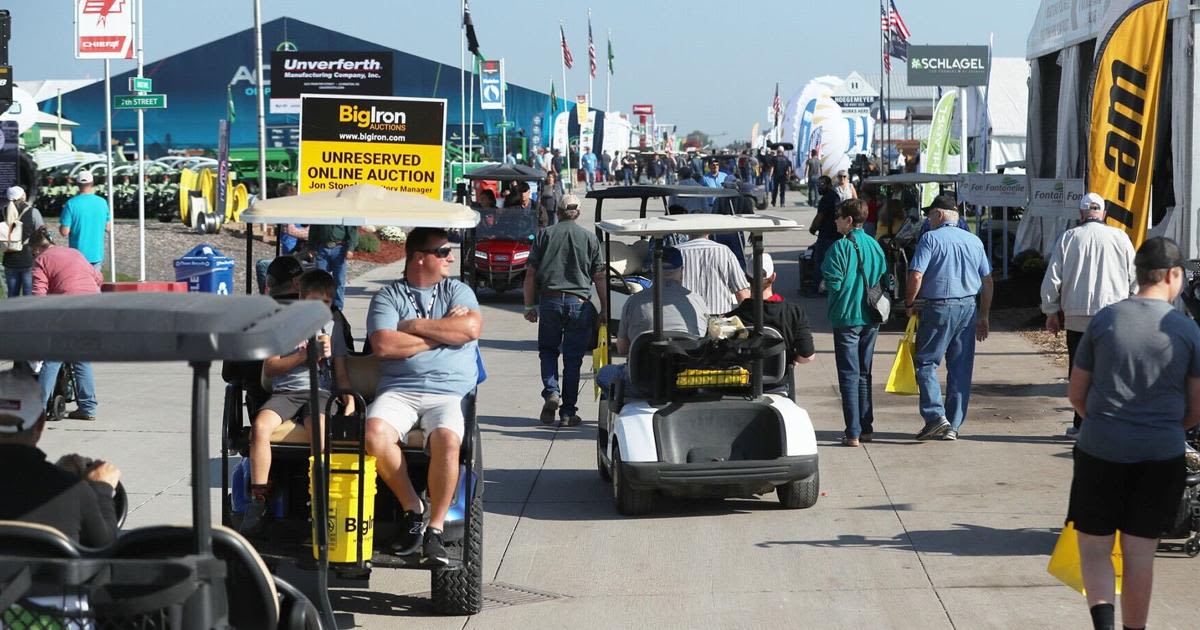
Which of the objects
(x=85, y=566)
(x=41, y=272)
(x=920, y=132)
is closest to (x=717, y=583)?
(x=85, y=566)

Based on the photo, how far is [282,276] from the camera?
6.78m

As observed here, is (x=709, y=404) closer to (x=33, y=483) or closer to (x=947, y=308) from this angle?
(x=947, y=308)

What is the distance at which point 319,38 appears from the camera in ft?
198

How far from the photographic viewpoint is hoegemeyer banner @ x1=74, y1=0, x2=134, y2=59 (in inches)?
723

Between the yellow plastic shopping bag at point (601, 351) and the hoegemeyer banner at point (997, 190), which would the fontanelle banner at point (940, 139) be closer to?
the hoegemeyer banner at point (997, 190)

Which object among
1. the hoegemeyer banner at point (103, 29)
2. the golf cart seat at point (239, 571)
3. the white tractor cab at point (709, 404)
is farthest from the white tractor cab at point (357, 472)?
the hoegemeyer banner at point (103, 29)

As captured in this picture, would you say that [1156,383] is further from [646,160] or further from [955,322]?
[646,160]

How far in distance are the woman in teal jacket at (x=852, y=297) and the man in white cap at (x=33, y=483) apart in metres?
6.54

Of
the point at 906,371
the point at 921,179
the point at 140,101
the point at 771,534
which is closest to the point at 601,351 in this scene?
the point at 906,371

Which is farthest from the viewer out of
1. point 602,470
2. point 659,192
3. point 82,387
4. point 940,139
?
point 940,139

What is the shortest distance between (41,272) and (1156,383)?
27.1 feet

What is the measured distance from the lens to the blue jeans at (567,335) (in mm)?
10984

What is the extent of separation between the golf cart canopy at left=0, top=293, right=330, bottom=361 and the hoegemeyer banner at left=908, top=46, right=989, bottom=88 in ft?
60.4

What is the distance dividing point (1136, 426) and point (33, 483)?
12.5 ft
